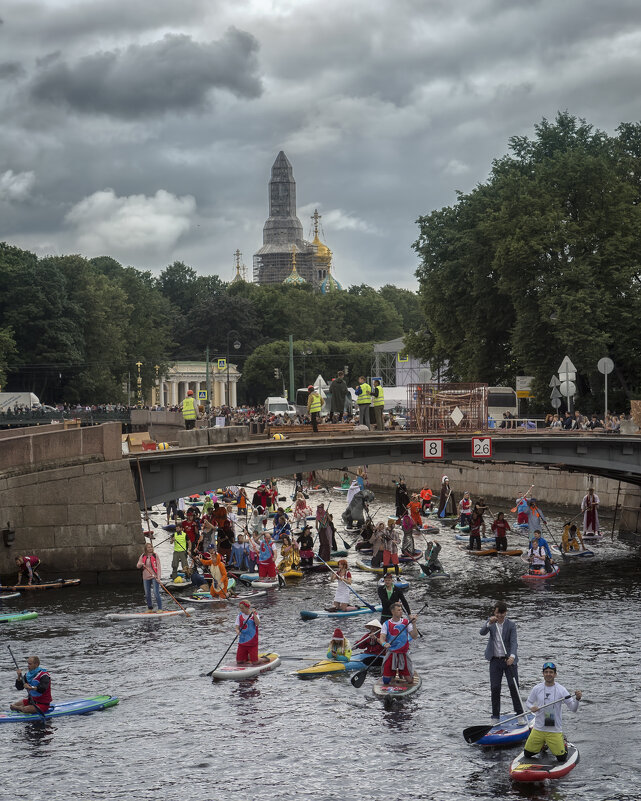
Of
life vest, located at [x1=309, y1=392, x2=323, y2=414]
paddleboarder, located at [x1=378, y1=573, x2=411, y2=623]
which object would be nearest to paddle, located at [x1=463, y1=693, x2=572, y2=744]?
paddleboarder, located at [x1=378, y1=573, x2=411, y2=623]

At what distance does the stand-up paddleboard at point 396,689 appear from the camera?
2800 cm

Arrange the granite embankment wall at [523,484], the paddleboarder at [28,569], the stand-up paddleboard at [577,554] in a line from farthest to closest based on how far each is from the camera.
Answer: the granite embankment wall at [523,484] → the stand-up paddleboard at [577,554] → the paddleboarder at [28,569]

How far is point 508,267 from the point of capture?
229 feet

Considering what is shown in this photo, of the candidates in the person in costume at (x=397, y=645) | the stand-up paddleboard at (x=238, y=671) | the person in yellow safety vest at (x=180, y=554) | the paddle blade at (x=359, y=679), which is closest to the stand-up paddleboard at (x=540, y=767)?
the person in costume at (x=397, y=645)

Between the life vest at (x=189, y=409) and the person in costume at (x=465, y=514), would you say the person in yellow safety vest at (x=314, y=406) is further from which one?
the person in costume at (x=465, y=514)

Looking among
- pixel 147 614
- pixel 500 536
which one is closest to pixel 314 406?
pixel 500 536

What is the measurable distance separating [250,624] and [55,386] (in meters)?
91.5

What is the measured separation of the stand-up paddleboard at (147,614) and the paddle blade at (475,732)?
578 inches

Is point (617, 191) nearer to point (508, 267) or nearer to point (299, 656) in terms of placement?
point (508, 267)

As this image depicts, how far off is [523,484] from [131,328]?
2984 inches

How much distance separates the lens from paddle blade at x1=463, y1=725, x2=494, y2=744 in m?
24.6

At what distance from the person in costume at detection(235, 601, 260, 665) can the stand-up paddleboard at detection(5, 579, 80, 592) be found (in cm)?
1146

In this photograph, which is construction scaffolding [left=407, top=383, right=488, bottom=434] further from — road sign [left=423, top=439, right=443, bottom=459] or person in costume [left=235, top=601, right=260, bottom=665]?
person in costume [left=235, top=601, right=260, bottom=665]

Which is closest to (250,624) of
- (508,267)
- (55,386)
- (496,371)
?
(508,267)
